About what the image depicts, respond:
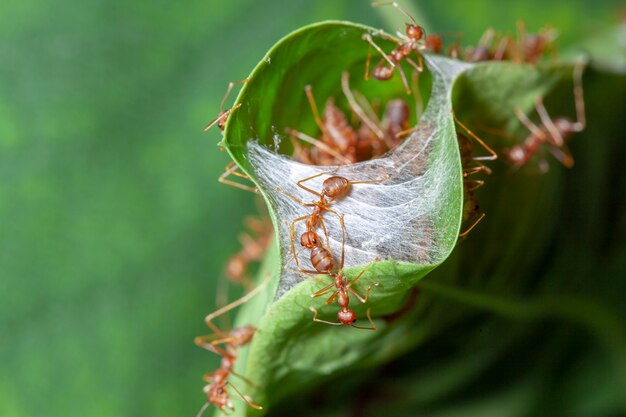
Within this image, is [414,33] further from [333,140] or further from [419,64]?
[333,140]

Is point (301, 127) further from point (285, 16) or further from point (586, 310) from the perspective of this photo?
point (586, 310)

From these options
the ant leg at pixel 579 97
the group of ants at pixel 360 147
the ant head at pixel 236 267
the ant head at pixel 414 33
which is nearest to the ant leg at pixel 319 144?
the group of ants at pixel 360 147

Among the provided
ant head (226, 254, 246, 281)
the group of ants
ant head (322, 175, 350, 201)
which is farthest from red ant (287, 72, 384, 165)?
ant head (226, 254, 246, 281)

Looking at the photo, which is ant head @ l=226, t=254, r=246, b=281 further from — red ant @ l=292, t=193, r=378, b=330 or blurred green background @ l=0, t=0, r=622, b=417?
red ant @ l=292, t=193, r=378, b=330

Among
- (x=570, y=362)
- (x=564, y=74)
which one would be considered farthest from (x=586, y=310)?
(x=564, y=74)

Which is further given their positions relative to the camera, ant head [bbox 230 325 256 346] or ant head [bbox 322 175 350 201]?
ant head [bbox 230 325 256 346]
